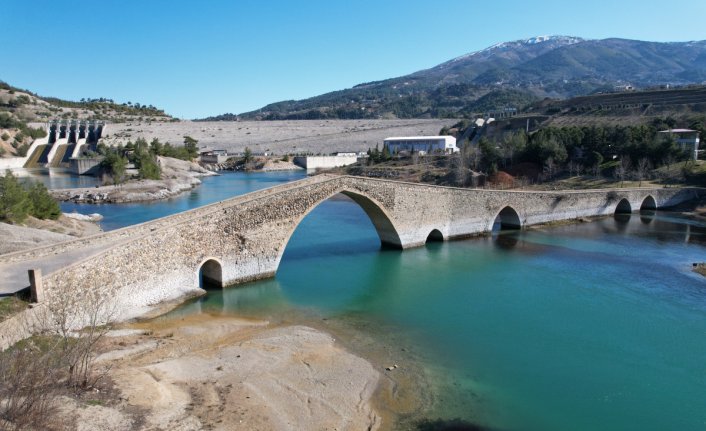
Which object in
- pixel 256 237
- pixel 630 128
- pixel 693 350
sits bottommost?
pixel 693 350

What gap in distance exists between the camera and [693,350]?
1441 centimetres

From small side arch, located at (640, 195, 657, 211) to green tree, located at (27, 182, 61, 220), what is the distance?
40497mm

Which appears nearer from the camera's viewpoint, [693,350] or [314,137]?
[693,350]

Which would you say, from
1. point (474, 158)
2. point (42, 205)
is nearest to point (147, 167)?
point (42, 205)

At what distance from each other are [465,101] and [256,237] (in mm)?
171926

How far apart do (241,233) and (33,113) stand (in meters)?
105

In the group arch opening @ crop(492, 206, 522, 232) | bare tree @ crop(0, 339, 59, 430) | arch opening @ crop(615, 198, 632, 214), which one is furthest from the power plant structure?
bare tree @ crop(0, 339, 59, 430)

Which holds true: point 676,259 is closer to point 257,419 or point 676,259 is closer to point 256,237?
point 256,237

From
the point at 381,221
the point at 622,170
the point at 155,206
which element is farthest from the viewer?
the point at 622,170

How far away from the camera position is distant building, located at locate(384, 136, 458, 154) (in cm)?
6662

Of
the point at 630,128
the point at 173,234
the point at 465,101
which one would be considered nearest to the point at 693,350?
the point at 173,234

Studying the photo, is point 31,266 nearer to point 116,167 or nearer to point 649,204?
point 649,204

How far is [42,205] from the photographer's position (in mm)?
26844

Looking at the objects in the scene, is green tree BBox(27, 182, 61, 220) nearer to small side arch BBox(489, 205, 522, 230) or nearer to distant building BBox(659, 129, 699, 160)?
small side arch BBox(489, 205, 522, 230)
